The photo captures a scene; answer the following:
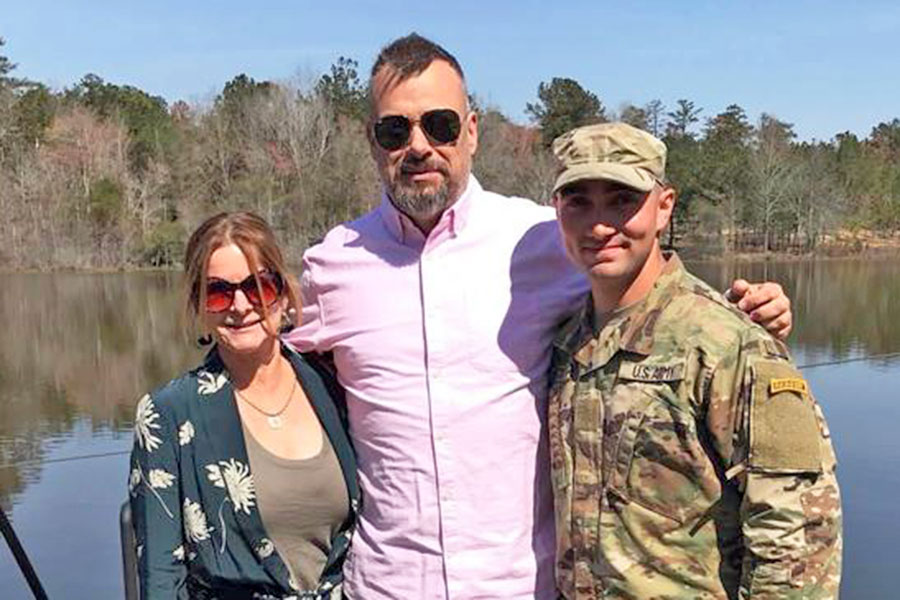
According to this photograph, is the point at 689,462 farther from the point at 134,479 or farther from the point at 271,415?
the point at 134,479

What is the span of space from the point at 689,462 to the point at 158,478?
42.7 inches

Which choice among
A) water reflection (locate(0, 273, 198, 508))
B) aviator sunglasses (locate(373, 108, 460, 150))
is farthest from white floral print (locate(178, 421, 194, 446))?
water reflection (locate(0, 273, 198, 508))

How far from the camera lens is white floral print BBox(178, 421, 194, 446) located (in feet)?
6.47

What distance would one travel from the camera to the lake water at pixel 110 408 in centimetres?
790

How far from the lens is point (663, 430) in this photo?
1.80 meters

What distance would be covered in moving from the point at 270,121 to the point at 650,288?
1774 inches

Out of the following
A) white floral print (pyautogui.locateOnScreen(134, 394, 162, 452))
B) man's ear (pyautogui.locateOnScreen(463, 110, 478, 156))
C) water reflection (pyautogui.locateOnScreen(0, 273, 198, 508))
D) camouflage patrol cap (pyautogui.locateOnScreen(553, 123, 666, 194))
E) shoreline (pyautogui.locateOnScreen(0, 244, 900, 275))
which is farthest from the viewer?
shoreline (pyautogui.locateOnScreen(0, 244, 900, 275))

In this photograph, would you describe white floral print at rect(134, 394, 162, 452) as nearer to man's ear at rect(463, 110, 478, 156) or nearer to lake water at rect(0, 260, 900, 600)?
man's ear at rect(463, 110, 478, 156)

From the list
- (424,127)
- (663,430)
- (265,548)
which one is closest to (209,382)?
(265,548)

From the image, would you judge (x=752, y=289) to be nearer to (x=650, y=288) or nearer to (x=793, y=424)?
(x=650, y=288)

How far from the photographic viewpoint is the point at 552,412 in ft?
6.78

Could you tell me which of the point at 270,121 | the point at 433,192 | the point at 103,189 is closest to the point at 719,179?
the point at 270,121

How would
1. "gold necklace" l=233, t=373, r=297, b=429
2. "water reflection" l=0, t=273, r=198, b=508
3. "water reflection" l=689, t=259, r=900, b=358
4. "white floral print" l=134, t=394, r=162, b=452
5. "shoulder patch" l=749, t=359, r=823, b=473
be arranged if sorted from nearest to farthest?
"shoulder patch" l=749, t=359, r=823, b=473, "white floral print" l=134, t=394, r=162, b=452, "gold necklace" l=233, t=373, r=297, b=429, "water reflection" l=0, t=273, r=198, b=508, "water reflection" l=689, t=259, r=900, b=358

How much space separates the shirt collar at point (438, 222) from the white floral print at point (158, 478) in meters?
0.75
